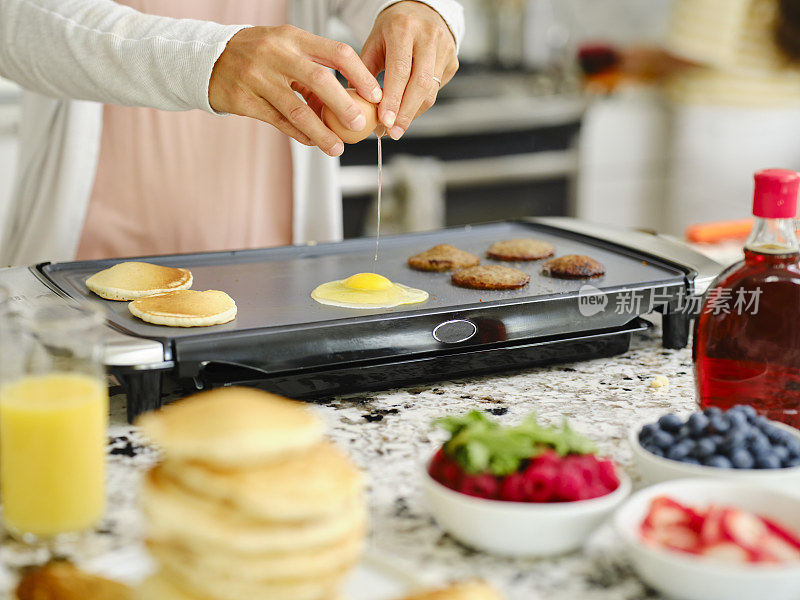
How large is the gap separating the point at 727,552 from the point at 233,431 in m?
0.44

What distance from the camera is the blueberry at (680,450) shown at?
979 millimetres

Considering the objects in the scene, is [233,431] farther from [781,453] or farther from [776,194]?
[776,194]

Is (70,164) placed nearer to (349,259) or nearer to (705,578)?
(349,259)

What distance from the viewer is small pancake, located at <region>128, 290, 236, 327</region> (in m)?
1.27

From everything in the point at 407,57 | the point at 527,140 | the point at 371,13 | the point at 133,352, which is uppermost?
the point at 371,13

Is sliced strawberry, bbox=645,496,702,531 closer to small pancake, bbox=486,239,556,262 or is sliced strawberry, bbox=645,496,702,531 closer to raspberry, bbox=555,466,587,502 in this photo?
raspberry, bbox=555,466,587,502

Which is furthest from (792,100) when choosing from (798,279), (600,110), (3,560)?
(3,560)

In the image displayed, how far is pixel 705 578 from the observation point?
2.55 ft

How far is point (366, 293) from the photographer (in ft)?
4.81

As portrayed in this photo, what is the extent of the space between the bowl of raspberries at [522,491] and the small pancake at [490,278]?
581 millimetres

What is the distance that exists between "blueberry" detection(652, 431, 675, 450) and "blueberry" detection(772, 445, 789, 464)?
10 centimetres

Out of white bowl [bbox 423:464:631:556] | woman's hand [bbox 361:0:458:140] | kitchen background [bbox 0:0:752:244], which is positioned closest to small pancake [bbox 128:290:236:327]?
woman's hand [bbox 361:0:458:140]

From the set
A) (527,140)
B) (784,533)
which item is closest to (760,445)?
(784,533)

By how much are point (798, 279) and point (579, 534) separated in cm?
48
